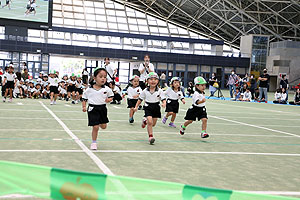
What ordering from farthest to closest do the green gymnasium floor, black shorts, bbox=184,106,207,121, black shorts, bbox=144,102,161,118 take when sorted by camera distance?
Result: 1. black shorts, bbox=184,106,207,121
2. black shorts, bbox=144,102,161,118
3. the green gymnasium floor

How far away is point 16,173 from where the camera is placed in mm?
2748

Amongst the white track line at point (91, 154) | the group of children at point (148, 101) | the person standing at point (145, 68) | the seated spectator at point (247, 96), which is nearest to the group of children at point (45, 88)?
the person standing at point (145, 68)

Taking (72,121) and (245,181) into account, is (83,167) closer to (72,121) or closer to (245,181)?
(245,181)

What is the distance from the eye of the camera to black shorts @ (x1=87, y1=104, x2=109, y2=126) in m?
6.65

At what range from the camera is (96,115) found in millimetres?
6715

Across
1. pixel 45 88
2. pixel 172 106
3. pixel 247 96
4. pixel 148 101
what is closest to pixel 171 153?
pixel 148 101

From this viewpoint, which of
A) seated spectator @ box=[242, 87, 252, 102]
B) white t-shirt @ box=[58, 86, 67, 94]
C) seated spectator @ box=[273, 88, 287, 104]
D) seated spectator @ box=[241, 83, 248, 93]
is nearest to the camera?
white t-shirt @ box=[58, 86, 67, 94]

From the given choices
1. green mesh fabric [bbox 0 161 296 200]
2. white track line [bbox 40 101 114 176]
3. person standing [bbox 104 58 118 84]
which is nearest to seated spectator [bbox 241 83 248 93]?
person standing [bbox 104 58 118 84]

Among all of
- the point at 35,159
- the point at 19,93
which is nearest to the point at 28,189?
the point at 35,159

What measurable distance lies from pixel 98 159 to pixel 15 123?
467 centimetres

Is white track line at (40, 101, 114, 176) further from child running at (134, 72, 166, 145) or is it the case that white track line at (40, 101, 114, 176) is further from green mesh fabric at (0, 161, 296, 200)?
green mesh fabric at (0, 161, 296, 200)

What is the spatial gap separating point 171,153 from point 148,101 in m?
1.91

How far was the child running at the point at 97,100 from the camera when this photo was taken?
6.67 m

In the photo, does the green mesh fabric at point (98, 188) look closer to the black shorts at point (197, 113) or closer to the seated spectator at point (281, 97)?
the black shorts at point (197, 113)
